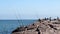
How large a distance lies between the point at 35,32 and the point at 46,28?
1.91 ft

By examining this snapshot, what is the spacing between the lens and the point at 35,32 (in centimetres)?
851

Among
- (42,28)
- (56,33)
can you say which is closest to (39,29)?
(42,28)

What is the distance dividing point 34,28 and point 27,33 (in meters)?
0.84

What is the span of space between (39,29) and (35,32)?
0.29m

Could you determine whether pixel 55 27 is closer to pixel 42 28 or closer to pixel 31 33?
pixel 42 28

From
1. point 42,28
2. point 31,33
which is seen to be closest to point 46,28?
point 42,28

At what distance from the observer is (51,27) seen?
943 cm

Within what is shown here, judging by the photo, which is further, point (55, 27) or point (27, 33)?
point (55, 27)

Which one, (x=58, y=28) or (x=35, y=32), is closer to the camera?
(x=35, y=32)

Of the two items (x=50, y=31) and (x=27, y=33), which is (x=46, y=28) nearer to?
(x=50, y=31)

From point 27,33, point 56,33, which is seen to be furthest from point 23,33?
point 56,33

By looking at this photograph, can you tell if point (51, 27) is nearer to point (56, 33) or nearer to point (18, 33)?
point (56, 33)

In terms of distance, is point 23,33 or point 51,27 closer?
point 23,33

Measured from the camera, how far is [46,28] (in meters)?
8.85
